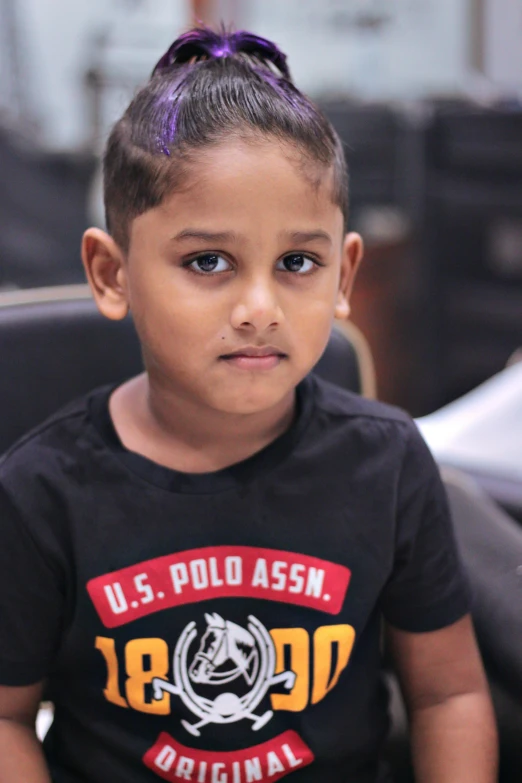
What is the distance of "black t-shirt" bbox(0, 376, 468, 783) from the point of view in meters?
0.78

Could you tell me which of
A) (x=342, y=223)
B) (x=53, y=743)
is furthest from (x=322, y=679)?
(x=342, y=223)

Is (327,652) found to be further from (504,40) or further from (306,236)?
(504,40)

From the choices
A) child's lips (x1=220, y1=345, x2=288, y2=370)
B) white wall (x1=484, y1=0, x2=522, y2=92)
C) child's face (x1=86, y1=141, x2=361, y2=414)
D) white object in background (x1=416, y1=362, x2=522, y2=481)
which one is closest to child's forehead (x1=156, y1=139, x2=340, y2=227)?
Answer: child's face (x1=86, y1=141, x2=361, y2=414)

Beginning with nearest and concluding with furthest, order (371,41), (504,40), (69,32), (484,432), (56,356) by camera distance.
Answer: (56,356) < (484,432) < (504,40) < (371,41) < (69,32)

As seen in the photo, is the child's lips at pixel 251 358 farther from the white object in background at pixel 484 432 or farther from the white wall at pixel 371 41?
the white wall at pixel 371 41

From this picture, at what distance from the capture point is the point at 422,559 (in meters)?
0.83

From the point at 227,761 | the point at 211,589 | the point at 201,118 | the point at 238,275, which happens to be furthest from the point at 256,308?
the point at 227,761

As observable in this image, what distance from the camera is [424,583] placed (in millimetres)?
830

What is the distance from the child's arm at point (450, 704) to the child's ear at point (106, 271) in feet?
1.27

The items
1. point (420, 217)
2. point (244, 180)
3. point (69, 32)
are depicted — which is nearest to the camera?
point (244, 180)

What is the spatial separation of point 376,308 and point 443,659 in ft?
7.23

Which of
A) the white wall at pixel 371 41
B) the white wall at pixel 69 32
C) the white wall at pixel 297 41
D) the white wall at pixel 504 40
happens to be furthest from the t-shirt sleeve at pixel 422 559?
the white wall at pixel 69 32

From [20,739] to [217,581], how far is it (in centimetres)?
21

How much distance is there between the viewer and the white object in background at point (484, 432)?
127 cm
